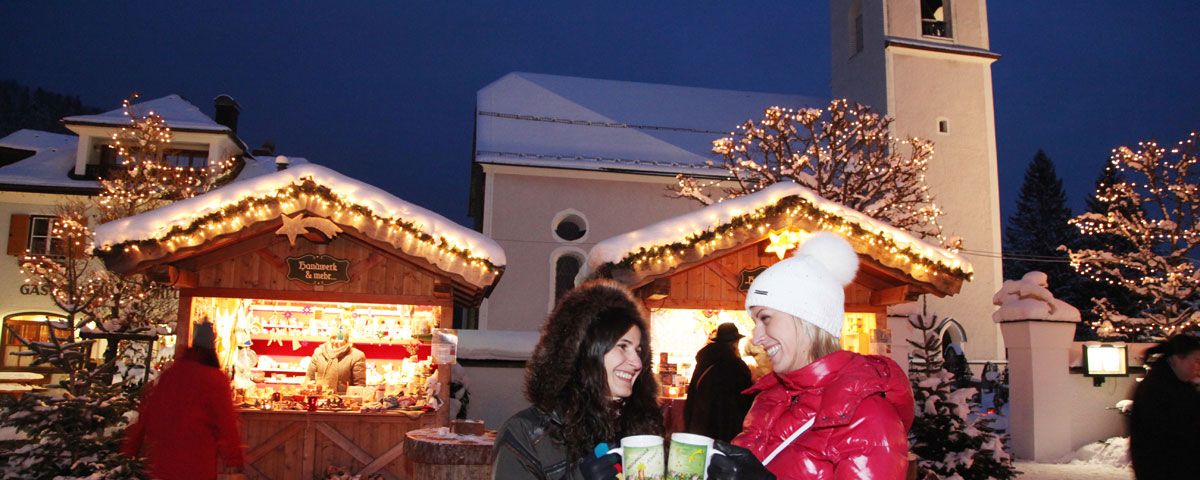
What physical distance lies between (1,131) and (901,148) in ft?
194

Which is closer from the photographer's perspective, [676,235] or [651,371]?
[651,371]

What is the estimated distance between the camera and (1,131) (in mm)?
56781

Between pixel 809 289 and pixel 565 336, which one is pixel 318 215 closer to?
pixel 565 336

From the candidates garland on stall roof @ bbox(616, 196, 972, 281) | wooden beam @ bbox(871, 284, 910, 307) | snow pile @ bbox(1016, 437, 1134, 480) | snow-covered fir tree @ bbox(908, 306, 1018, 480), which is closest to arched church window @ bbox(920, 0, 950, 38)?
snow pile @ bbox(1016, 437, 1134, 480)

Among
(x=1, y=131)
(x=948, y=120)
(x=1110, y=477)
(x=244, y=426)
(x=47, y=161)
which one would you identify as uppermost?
(x=1, y=131)

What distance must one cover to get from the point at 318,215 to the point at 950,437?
810 centimetres

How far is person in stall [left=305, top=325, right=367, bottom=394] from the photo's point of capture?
10727 millimetres

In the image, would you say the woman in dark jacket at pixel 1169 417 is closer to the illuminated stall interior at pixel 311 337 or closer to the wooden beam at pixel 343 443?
the illuminated stall interior at pixel 311 337

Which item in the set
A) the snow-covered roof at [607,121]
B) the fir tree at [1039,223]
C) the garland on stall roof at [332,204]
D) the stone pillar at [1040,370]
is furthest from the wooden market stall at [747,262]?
the fir tree at [1039,223]

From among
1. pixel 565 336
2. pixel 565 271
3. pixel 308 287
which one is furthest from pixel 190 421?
pixel 565 271

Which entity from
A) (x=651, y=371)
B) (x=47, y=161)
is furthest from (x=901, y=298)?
(x=47, y=161)

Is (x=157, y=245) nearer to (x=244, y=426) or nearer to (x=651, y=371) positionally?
(x=244, y=426)

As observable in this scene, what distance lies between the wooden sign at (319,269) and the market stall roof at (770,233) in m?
3.08

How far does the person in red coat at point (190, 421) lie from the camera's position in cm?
605
